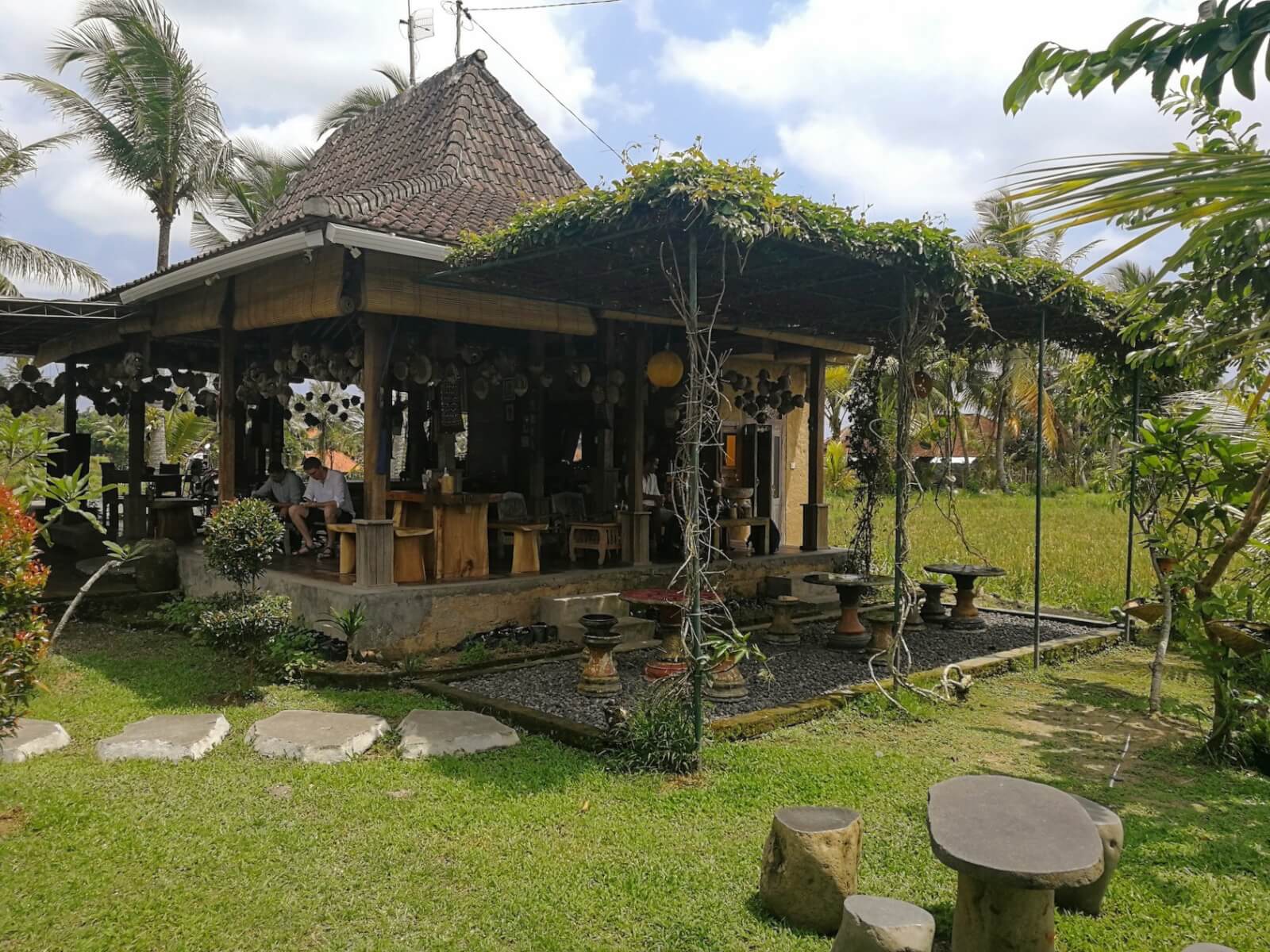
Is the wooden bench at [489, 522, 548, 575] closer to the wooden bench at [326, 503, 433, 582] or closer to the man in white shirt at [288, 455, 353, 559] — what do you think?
the wooden bench at [326, 503, 433, 582]

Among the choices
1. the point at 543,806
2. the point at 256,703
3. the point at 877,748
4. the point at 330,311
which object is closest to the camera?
the point at 543,806

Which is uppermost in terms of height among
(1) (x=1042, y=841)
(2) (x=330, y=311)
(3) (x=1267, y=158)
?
(2) (x=330, y=311)

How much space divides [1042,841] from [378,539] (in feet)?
20.0

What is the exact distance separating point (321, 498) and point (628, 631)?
3.99 metres

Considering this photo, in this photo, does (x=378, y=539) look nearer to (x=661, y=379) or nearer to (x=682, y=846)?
(x=661, y=379)

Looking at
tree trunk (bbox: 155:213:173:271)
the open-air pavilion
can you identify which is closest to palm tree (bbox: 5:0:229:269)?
tree trunk (bbox: 155:213:173:271)

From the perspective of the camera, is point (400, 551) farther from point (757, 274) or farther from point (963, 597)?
point (963, 597)

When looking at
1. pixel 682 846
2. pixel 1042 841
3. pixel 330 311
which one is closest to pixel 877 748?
pixel 682 846

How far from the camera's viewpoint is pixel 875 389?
10617mm

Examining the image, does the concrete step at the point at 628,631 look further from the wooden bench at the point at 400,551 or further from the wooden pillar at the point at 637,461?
the wooden bench at the point at 400,551

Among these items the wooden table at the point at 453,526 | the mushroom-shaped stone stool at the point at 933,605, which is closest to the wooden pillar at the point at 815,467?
the mushroom-shaped stone stool at the point at 933,605

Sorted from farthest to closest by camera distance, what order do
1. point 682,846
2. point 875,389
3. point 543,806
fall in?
point 875,389 < point 543,806 < point 682,846

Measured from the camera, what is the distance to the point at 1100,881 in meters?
3.65

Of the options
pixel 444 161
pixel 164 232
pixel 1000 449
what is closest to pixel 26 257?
pixel 164 232
